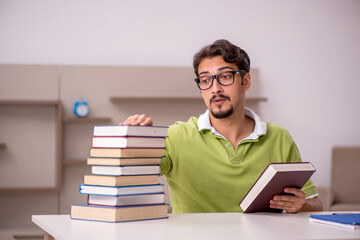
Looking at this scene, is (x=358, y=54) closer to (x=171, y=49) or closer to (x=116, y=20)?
(x=171, y=49)

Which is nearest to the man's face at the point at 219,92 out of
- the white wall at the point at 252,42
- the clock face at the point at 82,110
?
the clock face at the point at 82,110

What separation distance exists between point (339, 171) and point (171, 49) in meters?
2.00

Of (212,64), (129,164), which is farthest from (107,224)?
(212,64)

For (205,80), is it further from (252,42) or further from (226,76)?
(252,42)

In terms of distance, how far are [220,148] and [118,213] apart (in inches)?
30.6

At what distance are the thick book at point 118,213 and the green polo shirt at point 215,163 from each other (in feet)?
1.68

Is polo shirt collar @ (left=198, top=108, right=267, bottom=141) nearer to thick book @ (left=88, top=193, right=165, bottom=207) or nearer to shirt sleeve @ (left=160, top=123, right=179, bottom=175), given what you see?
shirt sleeve @ (left=160, top=123, right=179, bottom=175)

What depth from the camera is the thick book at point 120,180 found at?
1.67m

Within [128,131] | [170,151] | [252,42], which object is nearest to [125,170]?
[128,131]

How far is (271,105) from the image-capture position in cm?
500

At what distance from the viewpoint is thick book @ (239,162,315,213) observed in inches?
68.6

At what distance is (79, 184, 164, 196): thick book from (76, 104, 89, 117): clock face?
2.85 metres

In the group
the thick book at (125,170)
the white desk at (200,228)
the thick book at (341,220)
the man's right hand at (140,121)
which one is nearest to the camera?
the white desk at (200,228)

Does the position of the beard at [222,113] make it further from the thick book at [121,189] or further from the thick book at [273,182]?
the thick book at [121,189]
